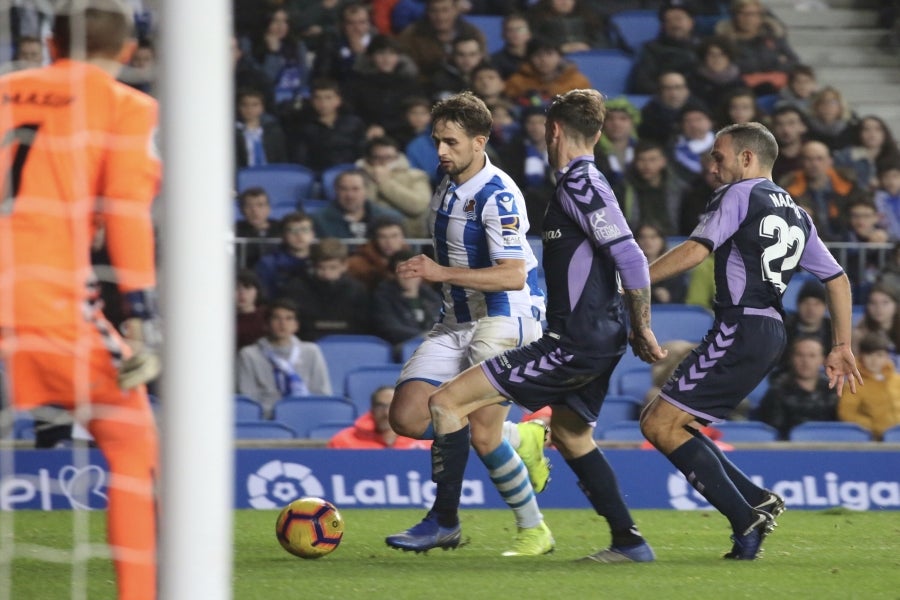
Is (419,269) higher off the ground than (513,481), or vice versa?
(419,269)

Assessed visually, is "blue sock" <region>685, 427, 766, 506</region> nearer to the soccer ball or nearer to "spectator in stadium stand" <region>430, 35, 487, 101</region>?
the soccer ball

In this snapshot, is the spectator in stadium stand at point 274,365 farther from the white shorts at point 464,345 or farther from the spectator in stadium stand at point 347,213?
the white shorts at point 464,345

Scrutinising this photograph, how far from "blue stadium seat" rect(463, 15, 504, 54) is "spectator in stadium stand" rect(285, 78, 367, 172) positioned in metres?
2.04

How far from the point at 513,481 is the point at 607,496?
445mm

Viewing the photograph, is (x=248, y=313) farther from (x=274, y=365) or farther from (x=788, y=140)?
(x=788, y=140)

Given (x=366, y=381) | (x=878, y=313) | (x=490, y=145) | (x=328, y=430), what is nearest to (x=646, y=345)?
(x=328, y=430)

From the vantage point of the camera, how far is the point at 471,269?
589 cm

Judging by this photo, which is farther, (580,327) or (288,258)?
(288,258)

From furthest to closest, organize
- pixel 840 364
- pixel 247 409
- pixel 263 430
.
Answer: pixel 247 409, pixel 263 430, pixel 840 364

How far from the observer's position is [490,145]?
10953 millimetres

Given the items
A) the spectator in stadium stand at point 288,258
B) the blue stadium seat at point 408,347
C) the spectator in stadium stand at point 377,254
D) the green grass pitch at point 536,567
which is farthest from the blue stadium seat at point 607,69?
the green grass pitch at point 536,567

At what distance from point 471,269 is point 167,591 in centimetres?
285

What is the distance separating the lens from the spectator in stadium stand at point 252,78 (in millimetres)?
11383

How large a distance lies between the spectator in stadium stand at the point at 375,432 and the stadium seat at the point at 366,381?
20.0 inches
